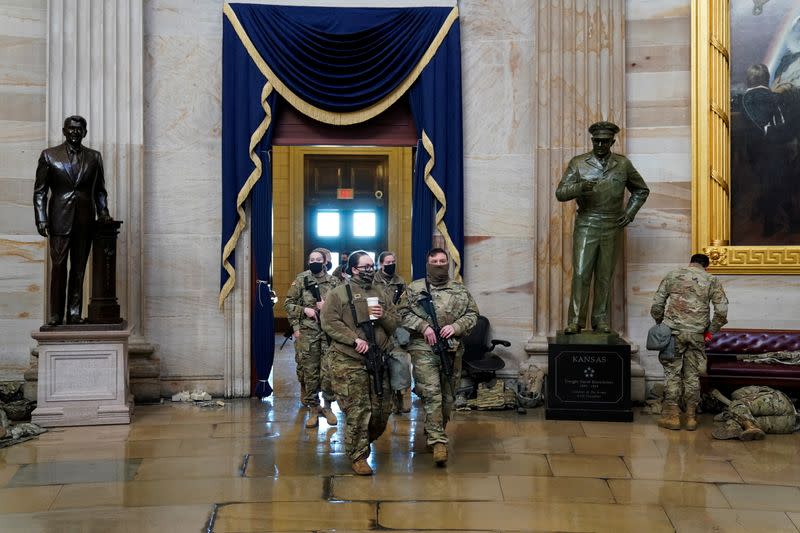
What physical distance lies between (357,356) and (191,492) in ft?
5.34

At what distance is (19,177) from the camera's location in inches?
405

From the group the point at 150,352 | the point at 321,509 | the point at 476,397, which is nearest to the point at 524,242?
the point at 476,397

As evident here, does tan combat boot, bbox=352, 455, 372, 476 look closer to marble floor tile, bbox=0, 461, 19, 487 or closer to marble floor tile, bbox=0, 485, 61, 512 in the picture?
marble floor tile, bbox=0, 485, 61, 512

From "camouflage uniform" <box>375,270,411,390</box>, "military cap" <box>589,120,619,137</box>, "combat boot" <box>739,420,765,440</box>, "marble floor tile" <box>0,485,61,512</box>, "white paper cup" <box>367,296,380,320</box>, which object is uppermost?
"military cap" <box>589,120,619,137</box>

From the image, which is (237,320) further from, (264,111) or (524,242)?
(524,242)

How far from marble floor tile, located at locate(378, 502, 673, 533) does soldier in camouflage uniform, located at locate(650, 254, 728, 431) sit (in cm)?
279

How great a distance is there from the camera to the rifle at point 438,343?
762cm

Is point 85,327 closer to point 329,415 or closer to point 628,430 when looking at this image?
point 329,415

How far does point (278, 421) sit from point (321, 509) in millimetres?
3079

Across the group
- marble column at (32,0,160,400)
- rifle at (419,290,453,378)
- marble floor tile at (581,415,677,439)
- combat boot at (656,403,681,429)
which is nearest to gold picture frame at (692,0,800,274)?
combat boot at (656,403,681,429)

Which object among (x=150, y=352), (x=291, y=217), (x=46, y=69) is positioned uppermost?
(x=46, y=69)

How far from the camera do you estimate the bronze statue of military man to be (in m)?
9.49

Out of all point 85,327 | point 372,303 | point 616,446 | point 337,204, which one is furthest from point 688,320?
point 337,204

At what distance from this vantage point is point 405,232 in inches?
→ 656
